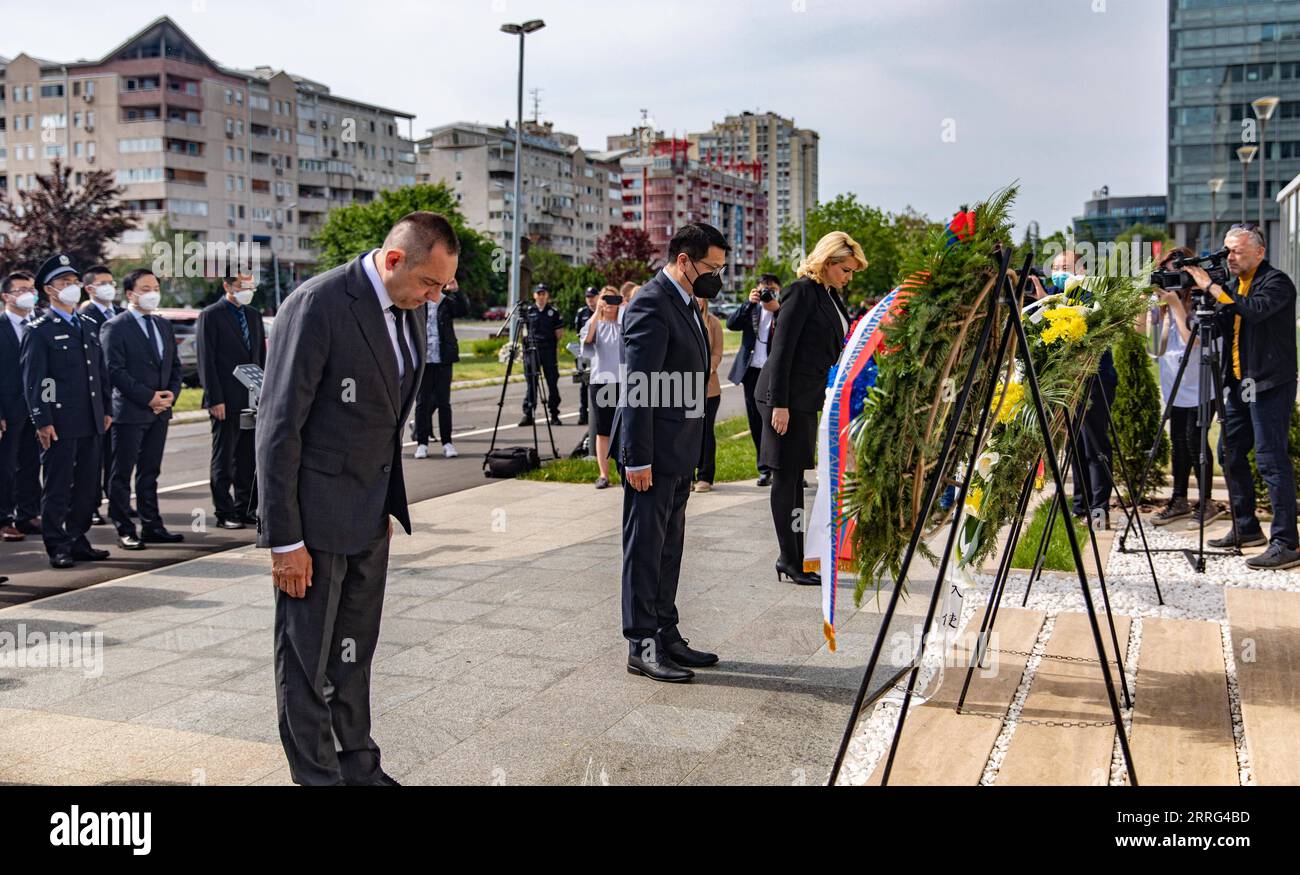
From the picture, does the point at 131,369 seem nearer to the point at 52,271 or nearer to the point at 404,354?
the point at 52,271

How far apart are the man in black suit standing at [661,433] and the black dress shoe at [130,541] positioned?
5012 mm

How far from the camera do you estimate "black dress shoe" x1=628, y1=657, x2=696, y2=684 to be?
5539mm

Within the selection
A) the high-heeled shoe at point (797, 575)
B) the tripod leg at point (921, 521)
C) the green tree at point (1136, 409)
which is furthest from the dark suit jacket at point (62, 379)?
the green tree at point (1136, 409)

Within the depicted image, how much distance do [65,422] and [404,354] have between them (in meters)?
5.73

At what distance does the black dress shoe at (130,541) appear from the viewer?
9156 millimetres

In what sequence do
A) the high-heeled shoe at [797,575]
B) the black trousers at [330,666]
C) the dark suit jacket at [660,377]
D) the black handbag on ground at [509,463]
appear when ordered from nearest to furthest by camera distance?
the black trousers at [330,666] < the dark suit jacket at [660,377] < the high-heeled shoe at [797,575] < the black handbag on ground at [509,463]

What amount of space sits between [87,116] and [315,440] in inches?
4712

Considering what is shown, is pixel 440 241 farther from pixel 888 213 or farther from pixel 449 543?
pixel 888 213

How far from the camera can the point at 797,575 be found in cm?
766

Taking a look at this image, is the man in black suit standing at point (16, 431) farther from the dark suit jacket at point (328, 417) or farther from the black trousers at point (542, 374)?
the black trousers at point (542, 374)

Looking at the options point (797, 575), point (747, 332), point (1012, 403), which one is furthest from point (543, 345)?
point (1012, 403)

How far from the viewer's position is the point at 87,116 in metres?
108

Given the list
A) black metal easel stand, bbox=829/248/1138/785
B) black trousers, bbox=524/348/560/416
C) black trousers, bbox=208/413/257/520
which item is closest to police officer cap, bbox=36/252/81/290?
black trousers, bbox=208/413/257/520
